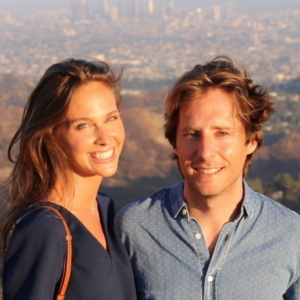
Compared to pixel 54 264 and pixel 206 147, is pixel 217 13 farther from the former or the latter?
pixel 54 264

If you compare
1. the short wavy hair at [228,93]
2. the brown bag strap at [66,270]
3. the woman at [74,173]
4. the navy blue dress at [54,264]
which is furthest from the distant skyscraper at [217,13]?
the brown bag strap at [66,270]

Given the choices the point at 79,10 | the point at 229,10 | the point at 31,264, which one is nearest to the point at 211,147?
the point at 31,264

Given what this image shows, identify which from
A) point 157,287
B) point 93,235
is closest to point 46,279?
point 93,235

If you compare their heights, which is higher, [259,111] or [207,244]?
[259,111]

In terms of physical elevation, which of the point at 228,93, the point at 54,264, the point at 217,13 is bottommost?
the point at 54,264

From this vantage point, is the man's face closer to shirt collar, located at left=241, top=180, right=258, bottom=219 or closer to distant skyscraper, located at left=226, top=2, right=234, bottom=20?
shirt collar, located at left=241, top=180, right=258, bottom=219

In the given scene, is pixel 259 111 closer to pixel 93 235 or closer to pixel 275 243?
pixel 275 243
